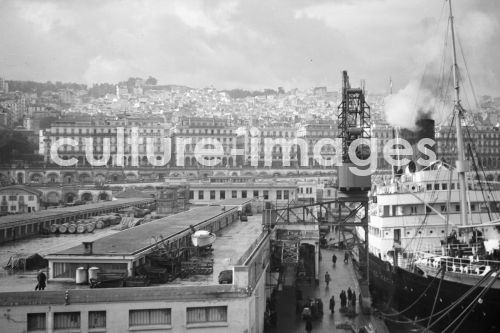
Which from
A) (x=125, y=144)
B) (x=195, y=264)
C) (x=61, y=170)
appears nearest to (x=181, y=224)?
A: (x=195, y=264)

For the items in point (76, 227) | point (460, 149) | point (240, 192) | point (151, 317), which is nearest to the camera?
point (151, 317)

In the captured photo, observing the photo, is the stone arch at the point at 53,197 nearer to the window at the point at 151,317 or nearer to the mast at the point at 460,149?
the mast at the point at 460,149

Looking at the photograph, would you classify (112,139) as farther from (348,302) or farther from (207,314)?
(207,314)

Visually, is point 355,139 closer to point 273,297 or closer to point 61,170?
point 273,297

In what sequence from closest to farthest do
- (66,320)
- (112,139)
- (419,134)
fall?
1. (66,320)
2. (419,134)
3. (112,139)

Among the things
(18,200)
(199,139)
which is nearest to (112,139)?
(199,139)

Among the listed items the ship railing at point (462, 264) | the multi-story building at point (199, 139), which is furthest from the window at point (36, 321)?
the multi-story building at point (199, 139)
